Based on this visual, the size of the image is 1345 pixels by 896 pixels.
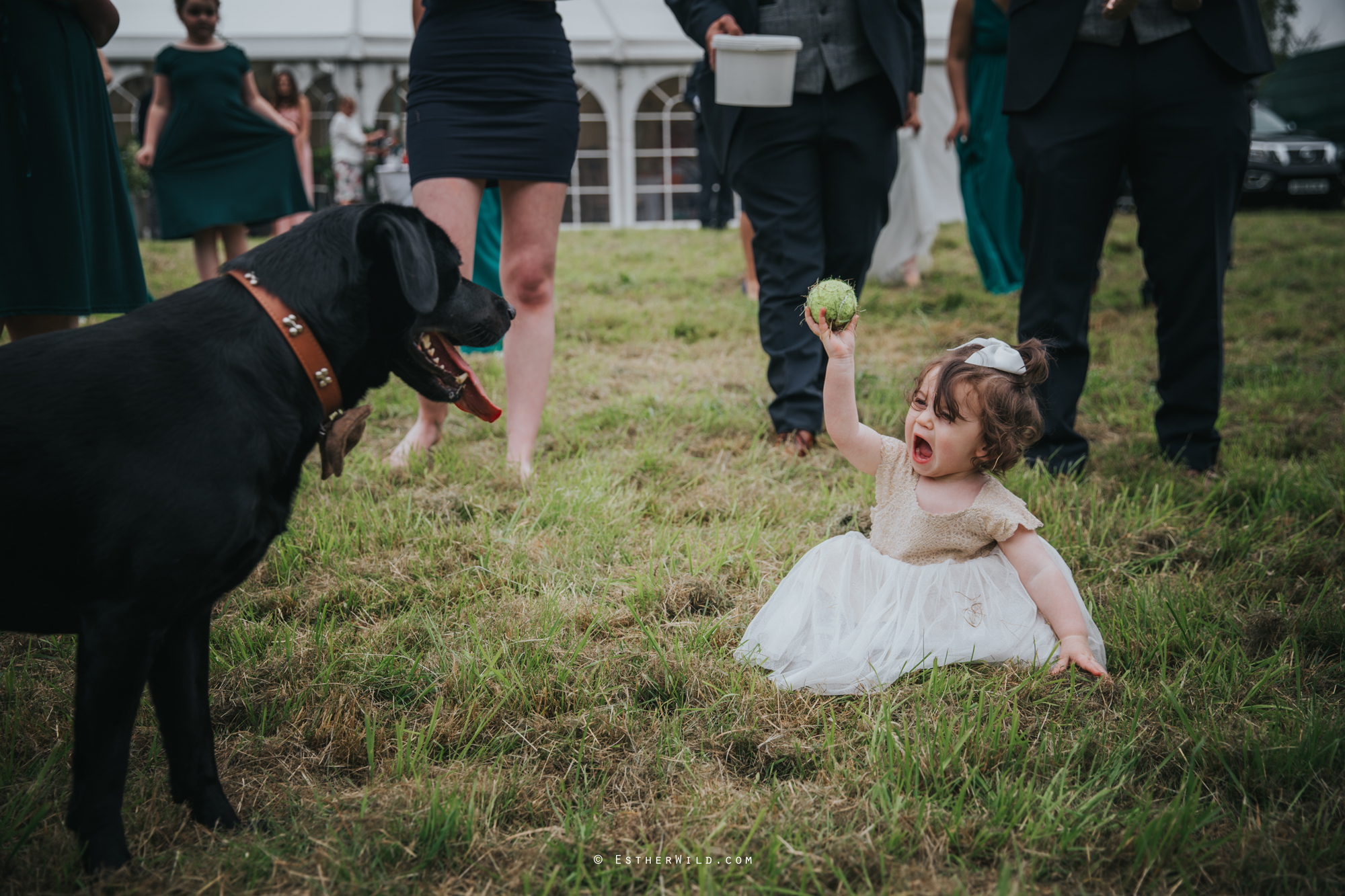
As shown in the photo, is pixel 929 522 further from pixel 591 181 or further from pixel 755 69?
pixel 591 181

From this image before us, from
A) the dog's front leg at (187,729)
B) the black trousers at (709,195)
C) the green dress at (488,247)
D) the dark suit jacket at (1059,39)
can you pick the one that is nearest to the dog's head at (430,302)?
the dog's front leg at (187,729)

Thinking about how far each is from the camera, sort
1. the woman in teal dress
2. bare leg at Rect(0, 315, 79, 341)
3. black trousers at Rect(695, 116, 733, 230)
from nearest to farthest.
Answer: bare leg at Rect(0, 315, 79, 341) < the woman in teal dress < black trousers at Rect(695, 116, 733, 230)

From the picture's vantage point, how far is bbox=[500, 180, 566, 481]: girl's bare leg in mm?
3105

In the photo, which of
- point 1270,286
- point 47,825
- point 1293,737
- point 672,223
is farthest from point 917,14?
point 672,223

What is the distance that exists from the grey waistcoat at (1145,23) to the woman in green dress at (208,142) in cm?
471

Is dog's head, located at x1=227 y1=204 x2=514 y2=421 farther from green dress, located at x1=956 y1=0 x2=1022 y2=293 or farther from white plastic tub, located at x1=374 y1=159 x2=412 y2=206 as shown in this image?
white plastic tub, located at x1=374 y1=159 x2=412 y2=206

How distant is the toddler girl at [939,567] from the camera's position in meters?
1.93

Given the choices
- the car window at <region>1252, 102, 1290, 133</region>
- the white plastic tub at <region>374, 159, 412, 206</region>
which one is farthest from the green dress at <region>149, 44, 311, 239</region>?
the car window at <region>1252, 102, 1290, 133</region>

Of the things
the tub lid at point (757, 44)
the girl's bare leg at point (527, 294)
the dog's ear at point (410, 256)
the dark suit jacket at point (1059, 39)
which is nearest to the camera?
the dog's ear at point (410, 256)

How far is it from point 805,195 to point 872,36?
59cm

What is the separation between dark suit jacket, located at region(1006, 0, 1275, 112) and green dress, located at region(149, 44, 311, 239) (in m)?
4.56

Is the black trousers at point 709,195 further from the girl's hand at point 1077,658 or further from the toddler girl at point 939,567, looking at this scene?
the girl's hand at point 1077,658

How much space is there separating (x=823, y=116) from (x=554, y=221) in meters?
1.08

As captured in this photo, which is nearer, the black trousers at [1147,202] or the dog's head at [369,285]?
the dog's head at [369,285]
